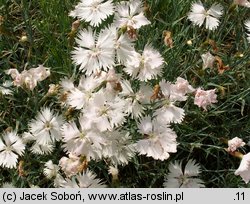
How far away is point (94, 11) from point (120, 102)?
0.43 m

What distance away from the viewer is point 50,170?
2.15m

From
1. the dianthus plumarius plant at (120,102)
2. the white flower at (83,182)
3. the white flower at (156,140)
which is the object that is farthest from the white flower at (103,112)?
the white flower at (83,182)

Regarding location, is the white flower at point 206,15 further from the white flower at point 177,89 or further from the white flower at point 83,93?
the white flower at point 83,93

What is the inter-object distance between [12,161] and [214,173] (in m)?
0.94

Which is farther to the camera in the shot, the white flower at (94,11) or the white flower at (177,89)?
the white flower at (94,11)

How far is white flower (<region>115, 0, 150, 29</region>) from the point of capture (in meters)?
2.08

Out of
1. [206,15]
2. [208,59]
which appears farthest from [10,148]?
[206,15]

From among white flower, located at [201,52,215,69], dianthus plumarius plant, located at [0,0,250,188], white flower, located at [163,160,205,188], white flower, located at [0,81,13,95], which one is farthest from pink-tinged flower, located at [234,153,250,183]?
white flower, located at [0,81,13,95]

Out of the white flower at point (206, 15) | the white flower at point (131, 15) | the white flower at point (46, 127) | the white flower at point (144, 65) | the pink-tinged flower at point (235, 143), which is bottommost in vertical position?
the pink-tinged flower at point (235, 143)

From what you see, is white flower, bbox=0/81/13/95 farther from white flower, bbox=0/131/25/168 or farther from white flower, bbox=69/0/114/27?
white flower, bbox=69/0/114/27

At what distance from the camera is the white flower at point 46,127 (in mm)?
2121
